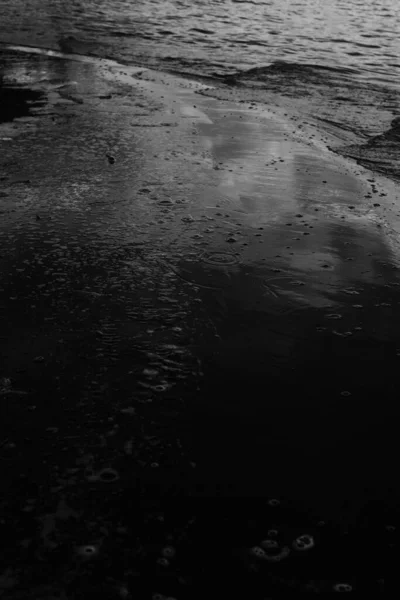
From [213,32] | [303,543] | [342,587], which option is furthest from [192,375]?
[213,32]

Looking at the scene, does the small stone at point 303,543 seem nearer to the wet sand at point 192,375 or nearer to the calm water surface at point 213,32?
the wet sand at point 192,375

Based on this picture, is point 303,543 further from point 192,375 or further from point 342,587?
point 192,375

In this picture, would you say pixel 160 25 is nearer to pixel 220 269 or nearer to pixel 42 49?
pixel 42 49

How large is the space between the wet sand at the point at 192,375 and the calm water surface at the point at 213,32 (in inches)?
291

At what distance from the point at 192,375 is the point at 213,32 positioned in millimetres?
14603

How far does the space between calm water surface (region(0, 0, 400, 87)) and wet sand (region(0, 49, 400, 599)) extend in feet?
24.2

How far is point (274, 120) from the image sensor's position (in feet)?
29.6

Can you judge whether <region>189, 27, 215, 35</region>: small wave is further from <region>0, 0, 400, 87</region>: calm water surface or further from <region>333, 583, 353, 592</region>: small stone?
<region>333, 583, 353, 592</region>: small stone

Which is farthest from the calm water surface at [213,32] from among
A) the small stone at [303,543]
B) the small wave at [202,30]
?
the small stone at [303,543]

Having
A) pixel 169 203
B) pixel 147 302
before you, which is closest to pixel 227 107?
pixel 169 203


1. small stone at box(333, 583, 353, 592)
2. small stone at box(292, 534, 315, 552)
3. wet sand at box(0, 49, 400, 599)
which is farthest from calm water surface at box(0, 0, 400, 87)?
small stone at box(333, 583, 353, 592)

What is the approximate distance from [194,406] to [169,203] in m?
2.76

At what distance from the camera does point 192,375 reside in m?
3.47

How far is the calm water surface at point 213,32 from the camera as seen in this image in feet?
43.8
